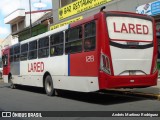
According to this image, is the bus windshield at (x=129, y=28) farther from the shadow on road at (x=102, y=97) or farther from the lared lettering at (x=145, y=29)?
the shadow on road at (x=102, y=97)

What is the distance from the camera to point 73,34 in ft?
46.2

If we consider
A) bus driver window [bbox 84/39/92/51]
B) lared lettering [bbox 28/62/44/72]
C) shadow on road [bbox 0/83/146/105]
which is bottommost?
shadow on road [bbox 0/83/146/105]

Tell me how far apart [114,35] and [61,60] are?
340 cm

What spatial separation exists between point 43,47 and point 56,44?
172cm

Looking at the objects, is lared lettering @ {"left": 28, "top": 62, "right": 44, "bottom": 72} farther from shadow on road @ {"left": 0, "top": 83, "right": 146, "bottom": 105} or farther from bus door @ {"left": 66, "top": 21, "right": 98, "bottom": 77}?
bus door @ {"left": 66, "top": 21, "right": 98, "bottom": 77}

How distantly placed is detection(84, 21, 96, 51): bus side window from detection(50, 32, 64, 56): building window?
2.15 metres

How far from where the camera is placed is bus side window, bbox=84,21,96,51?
1263 centimetres

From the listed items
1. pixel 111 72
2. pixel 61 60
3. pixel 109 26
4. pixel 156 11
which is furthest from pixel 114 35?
pixel 156 11

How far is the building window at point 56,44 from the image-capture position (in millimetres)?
15141

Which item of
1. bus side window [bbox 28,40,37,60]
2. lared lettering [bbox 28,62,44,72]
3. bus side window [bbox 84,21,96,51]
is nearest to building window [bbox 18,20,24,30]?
bus side window [bbox 28,40,37,60]

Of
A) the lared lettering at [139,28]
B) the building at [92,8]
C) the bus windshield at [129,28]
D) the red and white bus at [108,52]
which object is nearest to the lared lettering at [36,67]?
the red and white bus at [108,52]

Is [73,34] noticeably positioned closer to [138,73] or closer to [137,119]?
[138,73]

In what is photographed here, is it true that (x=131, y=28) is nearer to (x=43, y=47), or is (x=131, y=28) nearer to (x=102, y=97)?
(x=102, y=97)

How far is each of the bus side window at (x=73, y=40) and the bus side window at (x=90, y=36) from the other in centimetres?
44
